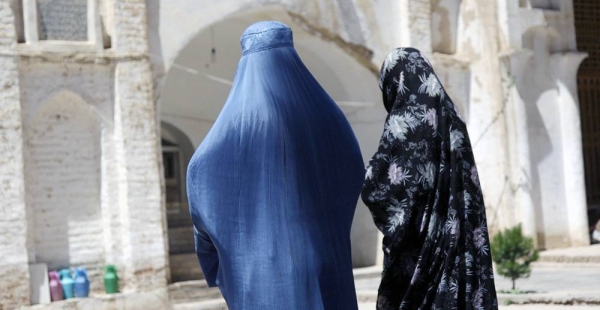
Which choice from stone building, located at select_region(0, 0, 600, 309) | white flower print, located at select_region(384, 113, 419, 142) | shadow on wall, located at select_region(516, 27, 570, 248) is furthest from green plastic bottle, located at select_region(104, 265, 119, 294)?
white flower print, located at select_region(384, 113, 419, 142)

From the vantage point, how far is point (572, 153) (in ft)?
48.6

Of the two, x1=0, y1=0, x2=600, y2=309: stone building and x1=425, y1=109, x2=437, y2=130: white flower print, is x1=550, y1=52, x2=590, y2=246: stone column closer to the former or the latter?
x1=0, y1=0, x2=600, y2=309: stone building

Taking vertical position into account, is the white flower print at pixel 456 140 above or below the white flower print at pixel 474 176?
above

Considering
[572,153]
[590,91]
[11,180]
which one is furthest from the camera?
[590,91]

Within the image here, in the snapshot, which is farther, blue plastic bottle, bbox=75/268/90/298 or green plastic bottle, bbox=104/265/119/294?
green plastic bottle, bbox=104/265/119/294

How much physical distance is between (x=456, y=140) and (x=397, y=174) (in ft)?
0.94

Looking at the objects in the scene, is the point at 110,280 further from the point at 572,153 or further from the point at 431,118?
the point at 431,118

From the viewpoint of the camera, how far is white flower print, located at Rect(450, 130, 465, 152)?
162 inches

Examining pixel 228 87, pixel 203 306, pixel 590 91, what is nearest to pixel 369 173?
pixel 203 306

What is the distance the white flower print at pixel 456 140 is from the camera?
4.11 metres

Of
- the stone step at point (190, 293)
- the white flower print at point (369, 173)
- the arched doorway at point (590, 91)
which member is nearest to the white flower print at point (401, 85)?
the white flower print at point (369, 173)

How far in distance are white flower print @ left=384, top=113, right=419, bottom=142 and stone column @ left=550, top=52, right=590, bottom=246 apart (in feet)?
36.8

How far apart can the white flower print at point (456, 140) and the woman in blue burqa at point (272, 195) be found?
0.60 m

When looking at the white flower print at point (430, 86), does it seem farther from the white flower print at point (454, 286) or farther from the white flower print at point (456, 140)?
the white flower print at point (454, 286)
